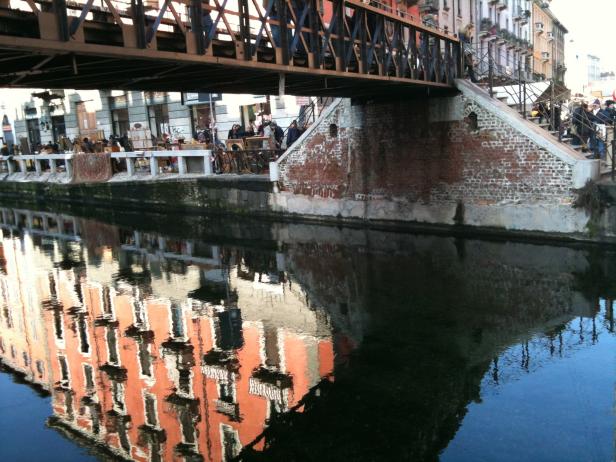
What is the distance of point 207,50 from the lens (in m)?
8.70

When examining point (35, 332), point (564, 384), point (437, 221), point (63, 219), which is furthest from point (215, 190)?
point (564, 384)

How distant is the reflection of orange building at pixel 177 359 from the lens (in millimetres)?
6785

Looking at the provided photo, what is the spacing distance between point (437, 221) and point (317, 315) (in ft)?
25.5

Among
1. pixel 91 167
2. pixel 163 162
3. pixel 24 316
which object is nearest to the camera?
pixel 24 316

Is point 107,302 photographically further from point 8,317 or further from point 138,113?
point 138,113

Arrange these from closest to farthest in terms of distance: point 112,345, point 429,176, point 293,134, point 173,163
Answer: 1. point 112,345
2. point 429,176
3. point 293,134
4. point 173,163

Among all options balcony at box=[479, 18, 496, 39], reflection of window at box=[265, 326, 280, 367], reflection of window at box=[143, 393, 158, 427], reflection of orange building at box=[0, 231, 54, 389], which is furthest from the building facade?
reflection of window at box=[143, 393, 158, 427]

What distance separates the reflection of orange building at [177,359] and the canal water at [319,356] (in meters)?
0.03

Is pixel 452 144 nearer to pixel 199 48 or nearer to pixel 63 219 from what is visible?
pixel 199 48

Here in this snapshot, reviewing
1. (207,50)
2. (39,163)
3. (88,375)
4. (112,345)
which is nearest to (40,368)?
(88,375)

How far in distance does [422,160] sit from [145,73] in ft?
32.5

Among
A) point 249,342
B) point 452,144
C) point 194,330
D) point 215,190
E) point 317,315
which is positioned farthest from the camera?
point 215,190

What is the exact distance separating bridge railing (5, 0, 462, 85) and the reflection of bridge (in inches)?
0.7

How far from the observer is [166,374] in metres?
8.23
